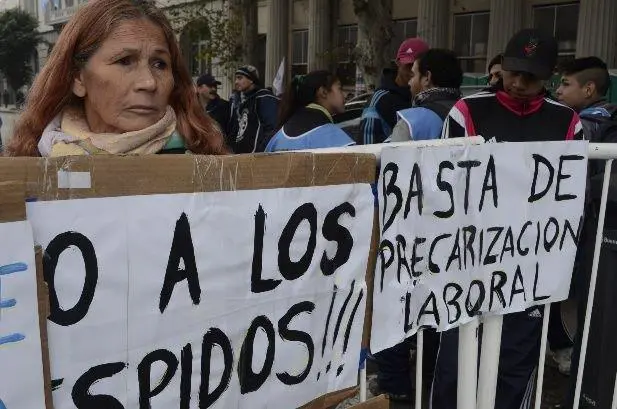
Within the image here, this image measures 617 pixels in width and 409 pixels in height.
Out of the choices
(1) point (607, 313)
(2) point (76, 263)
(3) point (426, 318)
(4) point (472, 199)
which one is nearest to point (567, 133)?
(1) point (607, 313)

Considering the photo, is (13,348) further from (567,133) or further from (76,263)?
(567,133)

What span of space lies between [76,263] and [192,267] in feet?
0.85

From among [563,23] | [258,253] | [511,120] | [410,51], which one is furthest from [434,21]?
[258,253]

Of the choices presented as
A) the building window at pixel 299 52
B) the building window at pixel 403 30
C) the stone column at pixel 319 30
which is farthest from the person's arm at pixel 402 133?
the building window at pixel 299 52

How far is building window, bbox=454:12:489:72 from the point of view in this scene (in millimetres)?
13500

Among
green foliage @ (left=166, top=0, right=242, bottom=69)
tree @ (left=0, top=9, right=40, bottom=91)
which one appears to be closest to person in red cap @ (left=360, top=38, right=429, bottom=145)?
green foliage @ (left=166, top=0, right=242, bottom=69)

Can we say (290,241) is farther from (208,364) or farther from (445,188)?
(445,188)

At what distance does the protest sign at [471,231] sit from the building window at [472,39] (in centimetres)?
1209

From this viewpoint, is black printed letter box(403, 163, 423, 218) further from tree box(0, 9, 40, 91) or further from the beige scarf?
tree box(0, 9, 40, 91)

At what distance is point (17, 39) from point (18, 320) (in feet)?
159

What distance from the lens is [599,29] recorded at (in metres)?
10.7

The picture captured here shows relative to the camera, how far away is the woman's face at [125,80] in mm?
1564

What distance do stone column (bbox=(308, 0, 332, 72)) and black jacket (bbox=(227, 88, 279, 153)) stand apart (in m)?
10.5

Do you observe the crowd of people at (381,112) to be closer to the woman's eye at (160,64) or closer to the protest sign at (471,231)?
the woman's eye at (160,64)
